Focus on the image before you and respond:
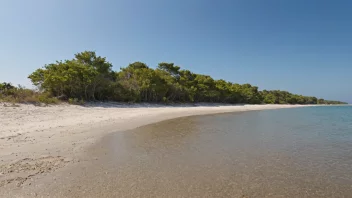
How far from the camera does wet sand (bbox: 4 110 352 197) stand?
4340mm

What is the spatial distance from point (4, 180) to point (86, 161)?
6.39 feet

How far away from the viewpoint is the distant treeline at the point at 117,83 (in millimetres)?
24359

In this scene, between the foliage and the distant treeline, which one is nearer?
the foliage

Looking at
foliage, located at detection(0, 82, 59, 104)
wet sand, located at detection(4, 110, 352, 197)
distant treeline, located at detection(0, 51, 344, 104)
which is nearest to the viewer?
wet sand, located at detection(4, 110, 352, 197)

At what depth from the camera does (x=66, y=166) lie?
222 inches

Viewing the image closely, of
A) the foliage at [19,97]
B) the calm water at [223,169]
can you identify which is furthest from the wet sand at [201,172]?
the foliage at [19,97]

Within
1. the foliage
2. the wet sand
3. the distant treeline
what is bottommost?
the wet sand

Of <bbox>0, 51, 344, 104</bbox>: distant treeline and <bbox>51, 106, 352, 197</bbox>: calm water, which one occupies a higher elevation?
Answer: <bbox>0, 51, 344, 104</bbox>: distant treeline

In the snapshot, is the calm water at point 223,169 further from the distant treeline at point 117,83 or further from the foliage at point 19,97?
the distant treeline at point 117,83

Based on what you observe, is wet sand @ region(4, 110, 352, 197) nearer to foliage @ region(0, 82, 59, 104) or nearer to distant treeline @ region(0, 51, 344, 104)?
foliage @ region(0, 82, 59, 104)

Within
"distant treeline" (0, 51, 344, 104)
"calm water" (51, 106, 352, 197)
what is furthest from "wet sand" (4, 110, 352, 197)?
"distant treeline" (0, 51, 344, 104)

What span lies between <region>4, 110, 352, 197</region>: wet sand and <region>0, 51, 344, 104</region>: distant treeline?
1909cm

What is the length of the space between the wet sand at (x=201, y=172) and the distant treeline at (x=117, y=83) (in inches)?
752

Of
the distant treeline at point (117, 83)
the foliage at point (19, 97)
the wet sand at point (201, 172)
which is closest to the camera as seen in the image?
the wet sand at point (201, 172)
